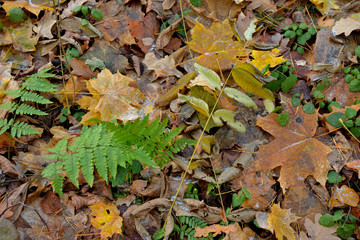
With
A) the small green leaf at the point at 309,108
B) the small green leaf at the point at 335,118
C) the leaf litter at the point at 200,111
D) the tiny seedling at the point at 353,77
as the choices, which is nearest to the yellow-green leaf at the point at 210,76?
the leaf litter at the point at 200,111

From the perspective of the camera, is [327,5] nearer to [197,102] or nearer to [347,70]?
[347,70]

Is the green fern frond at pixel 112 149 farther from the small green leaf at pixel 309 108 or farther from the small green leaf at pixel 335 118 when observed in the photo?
the small green leaf at pixel 335 118

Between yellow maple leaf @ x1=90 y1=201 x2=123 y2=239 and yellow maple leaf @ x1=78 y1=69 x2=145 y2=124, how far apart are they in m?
0.78

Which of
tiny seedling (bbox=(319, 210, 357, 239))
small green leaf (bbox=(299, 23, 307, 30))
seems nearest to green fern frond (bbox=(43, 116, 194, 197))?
tiny seedling (bbox=(319, 210, 357, 239))

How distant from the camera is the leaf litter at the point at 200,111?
2.12 m

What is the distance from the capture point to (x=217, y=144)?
7.49ft

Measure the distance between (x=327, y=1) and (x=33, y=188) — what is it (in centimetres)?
340

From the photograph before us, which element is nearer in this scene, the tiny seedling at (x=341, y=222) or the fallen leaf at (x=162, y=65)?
the tiny seedling at (x=341, y=222)

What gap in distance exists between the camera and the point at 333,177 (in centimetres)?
209

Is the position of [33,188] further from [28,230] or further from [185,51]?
[185,51]

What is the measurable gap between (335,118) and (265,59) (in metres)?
0.82

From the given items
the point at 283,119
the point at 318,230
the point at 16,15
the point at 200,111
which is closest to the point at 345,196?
the point at 318,230

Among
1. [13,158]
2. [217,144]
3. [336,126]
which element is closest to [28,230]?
[13,158]

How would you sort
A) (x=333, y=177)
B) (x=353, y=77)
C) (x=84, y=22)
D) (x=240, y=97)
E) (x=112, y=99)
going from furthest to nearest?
1. (x=84, y=22)
2. (x=112, y=99)
3. (x=353, y=77)
4. (x=240, y=97)
5. (x=333, y=177)
